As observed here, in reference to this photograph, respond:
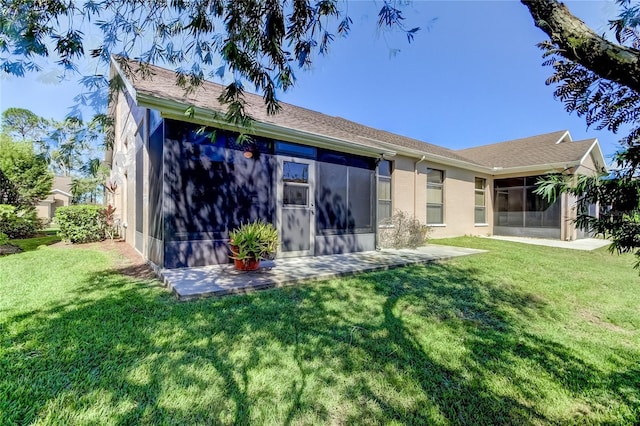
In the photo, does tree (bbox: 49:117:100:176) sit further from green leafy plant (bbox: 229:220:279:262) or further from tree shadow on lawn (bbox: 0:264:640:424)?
green leafy plant (bbox: 229:220:279:262)

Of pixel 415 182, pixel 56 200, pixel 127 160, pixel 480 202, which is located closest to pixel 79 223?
pixel 127 160

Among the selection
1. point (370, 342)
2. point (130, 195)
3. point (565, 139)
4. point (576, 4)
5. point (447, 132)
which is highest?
point (447, 132)

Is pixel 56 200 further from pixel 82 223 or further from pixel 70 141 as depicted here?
pixel 70 141

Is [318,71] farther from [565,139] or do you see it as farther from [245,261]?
[565,139]

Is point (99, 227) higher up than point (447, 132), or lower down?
lower down

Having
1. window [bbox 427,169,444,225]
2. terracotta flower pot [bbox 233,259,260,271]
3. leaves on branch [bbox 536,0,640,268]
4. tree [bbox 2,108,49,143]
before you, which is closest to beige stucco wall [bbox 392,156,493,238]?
window [bbox 427,169,444,225]

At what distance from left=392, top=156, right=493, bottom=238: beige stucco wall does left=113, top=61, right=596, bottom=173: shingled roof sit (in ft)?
1.78

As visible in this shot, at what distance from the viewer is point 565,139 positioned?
715 inches

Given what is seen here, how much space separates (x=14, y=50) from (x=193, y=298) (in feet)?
10.6

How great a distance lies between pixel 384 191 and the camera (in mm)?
10539

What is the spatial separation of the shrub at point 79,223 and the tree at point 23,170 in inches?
292

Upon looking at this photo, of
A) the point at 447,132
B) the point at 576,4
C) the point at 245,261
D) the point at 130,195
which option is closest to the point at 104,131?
the point at 245,261

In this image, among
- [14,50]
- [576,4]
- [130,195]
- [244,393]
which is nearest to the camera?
[576,4]

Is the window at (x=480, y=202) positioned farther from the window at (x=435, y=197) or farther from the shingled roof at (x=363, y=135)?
the window at (x=435, y=197)
